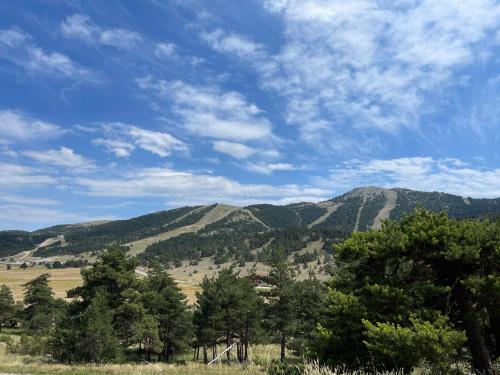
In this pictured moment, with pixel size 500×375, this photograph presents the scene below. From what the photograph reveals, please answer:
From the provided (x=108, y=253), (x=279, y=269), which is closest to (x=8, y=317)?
(x=108, y=253)

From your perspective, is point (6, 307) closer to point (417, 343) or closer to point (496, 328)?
point (417, 343)

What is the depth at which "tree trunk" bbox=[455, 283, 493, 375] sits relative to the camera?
41.0ft

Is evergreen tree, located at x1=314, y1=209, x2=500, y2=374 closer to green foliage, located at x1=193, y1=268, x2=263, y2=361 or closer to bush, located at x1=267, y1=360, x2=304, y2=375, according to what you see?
bush, located at x1=267, y1=360, x2=304, y2=375

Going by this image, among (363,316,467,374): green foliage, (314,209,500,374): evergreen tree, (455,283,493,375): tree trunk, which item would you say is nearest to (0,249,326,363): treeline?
(314,209,500,374): evergreen tree

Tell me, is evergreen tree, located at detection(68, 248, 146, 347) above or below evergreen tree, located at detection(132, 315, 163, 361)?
above

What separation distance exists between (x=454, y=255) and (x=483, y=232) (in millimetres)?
1757

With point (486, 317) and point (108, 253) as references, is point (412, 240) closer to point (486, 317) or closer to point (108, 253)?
point (486, 317)

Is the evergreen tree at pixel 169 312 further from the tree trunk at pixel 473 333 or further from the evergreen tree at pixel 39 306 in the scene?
the tree trunk at pixel 473 333

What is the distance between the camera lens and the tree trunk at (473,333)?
1251cm

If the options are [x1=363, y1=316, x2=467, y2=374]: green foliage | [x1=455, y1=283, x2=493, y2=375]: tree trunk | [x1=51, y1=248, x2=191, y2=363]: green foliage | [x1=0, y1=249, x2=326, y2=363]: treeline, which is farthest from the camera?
[x1=0, y1=249, x2=326, y2=363]: treeline

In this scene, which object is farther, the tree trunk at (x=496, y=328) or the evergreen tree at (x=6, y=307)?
the evergreen tree at (x=6, y=307)

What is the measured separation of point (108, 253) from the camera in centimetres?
3375

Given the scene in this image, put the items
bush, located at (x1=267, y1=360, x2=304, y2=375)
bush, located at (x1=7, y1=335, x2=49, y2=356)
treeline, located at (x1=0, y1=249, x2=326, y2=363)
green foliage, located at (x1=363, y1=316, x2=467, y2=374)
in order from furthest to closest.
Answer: bush, located at (x1=7, y1=335, x2=49, y2=356) → treeline, located at (x1=0, y1=249, x2=326, y2=363) → bush, located at (x1=267, y1=360, x2=304, y2=375) → green foliage, located at (x1=363, y1=316, x2=467, y2=374)

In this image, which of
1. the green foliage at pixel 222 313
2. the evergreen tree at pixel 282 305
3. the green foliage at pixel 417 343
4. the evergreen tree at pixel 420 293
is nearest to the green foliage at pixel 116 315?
the green foliage at pixel 222 313
